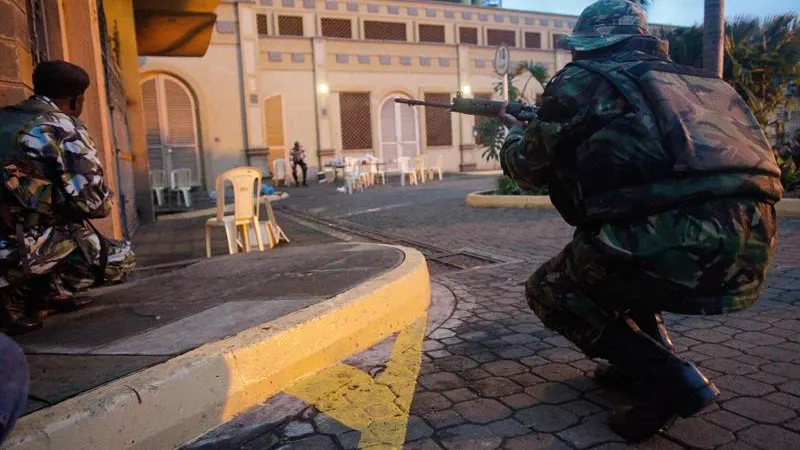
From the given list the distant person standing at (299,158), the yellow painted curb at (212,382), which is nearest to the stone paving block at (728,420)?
the yellow painted curb at (212,382)

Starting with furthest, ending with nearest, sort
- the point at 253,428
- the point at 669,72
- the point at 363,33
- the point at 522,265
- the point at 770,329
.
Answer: the point at 363,33
the point at 522,265
the point at 770,329
the point at 253,428
the point at 669,72

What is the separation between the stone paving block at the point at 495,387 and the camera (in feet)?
8.60

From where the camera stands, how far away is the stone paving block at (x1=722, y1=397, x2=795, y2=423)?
7.41ft

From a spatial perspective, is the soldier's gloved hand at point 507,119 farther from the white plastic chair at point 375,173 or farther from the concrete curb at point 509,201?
the white plastic chair at point 375,173

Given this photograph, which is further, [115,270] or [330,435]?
[115,270]

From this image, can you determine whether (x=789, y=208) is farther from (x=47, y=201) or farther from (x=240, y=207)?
(x=47, y=201)

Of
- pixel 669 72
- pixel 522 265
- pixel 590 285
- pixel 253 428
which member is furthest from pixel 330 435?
pixel 522 265

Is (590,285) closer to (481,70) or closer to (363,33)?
(363,33)

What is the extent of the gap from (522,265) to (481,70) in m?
20.7

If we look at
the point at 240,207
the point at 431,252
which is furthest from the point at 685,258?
the point at 240,207

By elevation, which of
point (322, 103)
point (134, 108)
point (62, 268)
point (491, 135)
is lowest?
point (62, 268)

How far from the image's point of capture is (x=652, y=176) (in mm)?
1983

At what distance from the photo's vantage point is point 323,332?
9.86 feet

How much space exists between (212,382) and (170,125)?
1779cm
